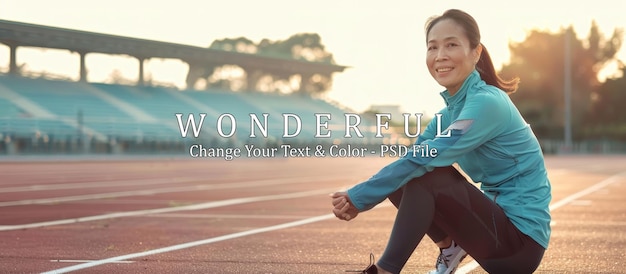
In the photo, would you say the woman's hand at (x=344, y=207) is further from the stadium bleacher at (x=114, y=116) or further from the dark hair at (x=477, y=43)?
the stadium bleacher at (x=114, y=116)

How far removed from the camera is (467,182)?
177 inches

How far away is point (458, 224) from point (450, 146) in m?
0.39

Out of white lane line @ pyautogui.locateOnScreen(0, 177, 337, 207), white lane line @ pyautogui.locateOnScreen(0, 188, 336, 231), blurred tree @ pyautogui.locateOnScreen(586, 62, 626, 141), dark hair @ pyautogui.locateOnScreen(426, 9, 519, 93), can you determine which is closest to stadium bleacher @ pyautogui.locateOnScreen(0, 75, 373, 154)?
blurred tree @ pyautogui.locateOnScreen(586, 62, 626, 141)

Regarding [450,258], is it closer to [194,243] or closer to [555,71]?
[194,243]

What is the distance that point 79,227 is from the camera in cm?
915

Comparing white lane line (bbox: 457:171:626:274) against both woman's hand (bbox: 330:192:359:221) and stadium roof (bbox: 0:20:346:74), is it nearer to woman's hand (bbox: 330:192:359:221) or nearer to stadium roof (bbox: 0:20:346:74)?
woman's hand (bbox: 330:192:359:221)

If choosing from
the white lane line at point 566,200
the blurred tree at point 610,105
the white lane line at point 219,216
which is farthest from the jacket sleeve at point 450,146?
the blurred tree at point 610,105

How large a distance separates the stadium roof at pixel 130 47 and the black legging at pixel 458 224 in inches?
1974

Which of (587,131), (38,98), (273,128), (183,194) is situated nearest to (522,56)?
(587,131)

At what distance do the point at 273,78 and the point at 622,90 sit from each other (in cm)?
2929

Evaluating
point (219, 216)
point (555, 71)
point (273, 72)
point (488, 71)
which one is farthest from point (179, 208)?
point (555, 71)

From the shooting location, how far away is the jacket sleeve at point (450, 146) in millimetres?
4328

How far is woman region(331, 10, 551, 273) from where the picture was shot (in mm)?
4355

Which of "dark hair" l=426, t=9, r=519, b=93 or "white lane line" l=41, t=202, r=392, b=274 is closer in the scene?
"dark hair" l=426, t=9, r=519, b=93
